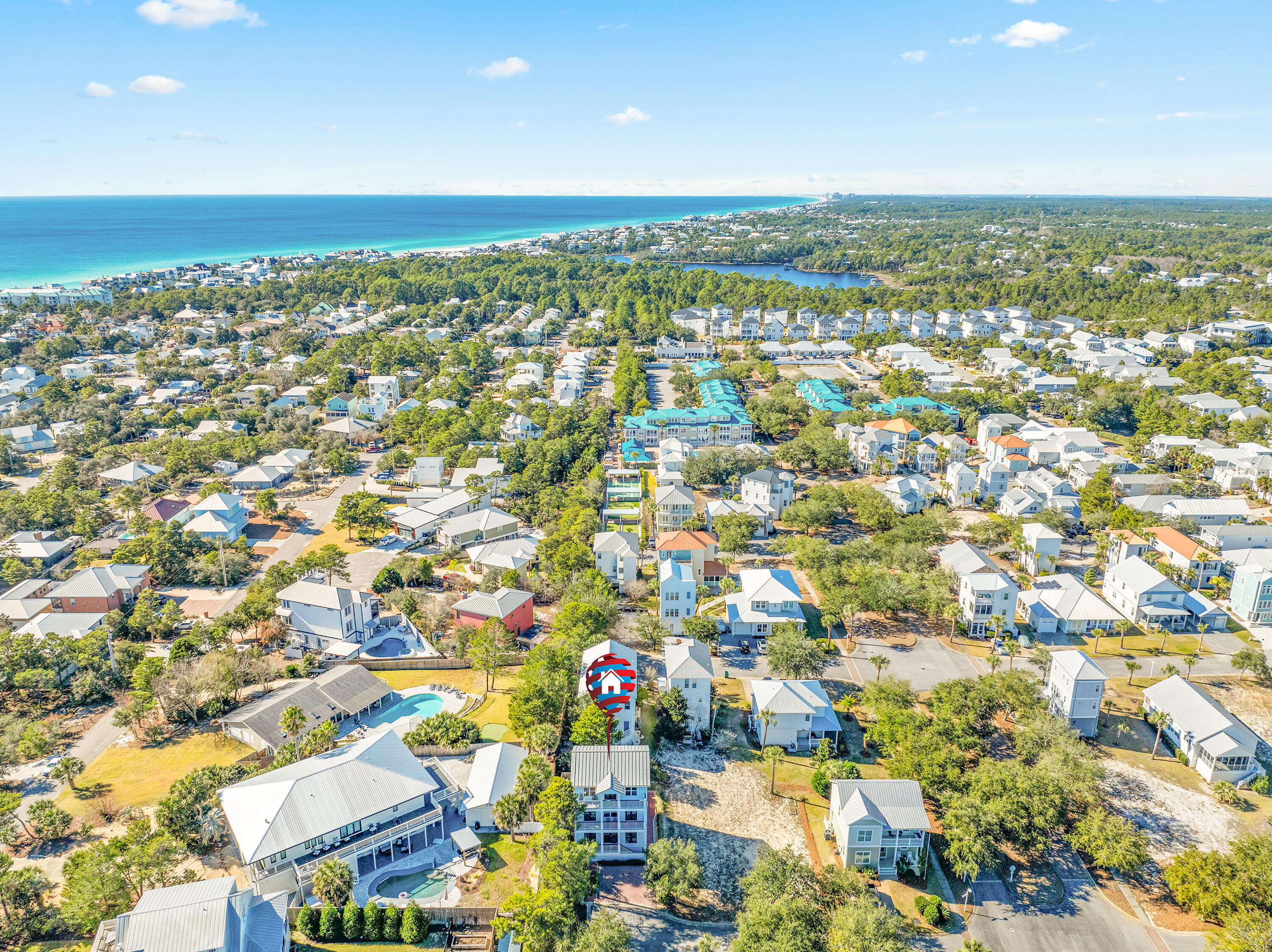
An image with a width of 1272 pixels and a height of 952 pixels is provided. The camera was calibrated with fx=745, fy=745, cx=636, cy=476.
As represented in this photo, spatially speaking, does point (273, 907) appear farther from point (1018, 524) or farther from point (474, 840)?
point (1018, 524)

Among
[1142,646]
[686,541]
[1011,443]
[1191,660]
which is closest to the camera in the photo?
[1191,660]

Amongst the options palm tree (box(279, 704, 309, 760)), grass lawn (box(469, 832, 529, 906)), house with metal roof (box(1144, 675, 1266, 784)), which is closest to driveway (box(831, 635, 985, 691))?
house with metal roof (box(1144, 675, 1266, 784))

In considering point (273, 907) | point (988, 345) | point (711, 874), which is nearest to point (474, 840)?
point (273, 907)

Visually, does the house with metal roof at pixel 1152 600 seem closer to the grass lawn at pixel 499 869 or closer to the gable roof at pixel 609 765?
the gable roof at pixel 609 765

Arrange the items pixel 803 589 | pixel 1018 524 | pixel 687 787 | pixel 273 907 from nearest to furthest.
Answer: pixel 273 907, pixel 687 787, pixel 803 589, pixel 1018 524

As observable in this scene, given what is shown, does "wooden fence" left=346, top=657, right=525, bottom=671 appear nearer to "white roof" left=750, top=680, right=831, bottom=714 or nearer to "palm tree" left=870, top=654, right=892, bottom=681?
"white roof" left=750, top=680, right=831, bottom=714

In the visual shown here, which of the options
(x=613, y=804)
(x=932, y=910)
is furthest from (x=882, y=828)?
(x=613, y=804)

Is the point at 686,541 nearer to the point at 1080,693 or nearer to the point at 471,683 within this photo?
the point at 471,683

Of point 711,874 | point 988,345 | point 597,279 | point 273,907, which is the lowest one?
point 711,874
